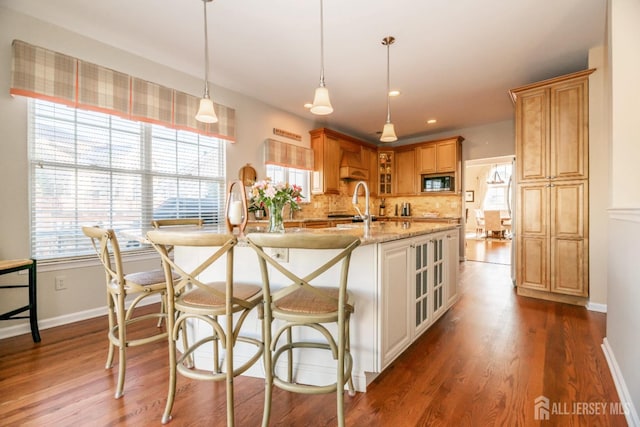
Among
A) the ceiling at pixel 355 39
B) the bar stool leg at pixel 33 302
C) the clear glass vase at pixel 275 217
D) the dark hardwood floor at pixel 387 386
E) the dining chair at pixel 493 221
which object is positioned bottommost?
the dark hardwood floor at pixel 387 386

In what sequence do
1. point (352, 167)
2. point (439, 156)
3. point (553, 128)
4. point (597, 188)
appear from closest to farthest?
point (597, 188), point (553, 128), point (352, 167), point (439, 156)

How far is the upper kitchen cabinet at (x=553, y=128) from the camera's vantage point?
310 centimetres

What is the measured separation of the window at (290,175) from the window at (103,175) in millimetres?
1123

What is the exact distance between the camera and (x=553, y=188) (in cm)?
329

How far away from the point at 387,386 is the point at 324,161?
13.1 ft

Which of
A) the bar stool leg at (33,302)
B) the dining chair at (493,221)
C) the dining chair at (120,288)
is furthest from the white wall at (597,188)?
the dining chair at (493,221)

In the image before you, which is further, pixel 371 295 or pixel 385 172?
pixel 385 172

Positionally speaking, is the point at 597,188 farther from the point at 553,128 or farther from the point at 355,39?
the point at 355,39

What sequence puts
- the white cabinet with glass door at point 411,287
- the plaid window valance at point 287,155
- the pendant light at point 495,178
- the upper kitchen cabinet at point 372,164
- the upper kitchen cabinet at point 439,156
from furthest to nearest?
the pendant light at point 495,178
the upper kitchen cabinet at point 372,164
the upper kitchen cabinet at point 439,156
the plaid window valance at point 287,155
the white cabinet with glass door at point 411,287

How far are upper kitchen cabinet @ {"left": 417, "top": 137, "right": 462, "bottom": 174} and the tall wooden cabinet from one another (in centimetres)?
215

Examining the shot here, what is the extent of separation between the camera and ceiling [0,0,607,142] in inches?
93.1

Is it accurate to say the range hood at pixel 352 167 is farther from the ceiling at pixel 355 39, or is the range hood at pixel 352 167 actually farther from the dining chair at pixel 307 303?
the dining chair at pixel 307 303

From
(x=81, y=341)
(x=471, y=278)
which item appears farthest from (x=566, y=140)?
(x=81, y=341)

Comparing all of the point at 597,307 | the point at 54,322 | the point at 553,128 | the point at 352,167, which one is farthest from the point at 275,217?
the point at 352,167
